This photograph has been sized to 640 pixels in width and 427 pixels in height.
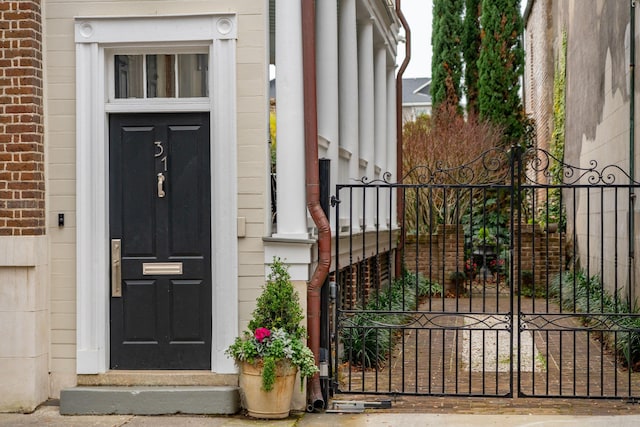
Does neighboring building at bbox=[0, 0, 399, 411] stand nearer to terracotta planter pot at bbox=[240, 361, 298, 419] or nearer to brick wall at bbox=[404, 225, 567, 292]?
terracotta planter pot at bbox=[240, 361, 298, 419]

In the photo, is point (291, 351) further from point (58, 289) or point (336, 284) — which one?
point (58, 289)

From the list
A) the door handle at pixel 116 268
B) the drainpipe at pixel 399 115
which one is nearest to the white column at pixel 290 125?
the door handle at pixel 116 268

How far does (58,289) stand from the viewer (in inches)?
Result: 340

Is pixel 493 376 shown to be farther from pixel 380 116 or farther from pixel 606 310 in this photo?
pixel 380 116

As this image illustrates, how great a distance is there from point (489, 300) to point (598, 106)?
13.1 feet

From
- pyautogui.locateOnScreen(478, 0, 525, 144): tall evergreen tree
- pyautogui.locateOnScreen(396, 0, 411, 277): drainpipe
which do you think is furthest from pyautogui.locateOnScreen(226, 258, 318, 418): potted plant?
pyautogui.locateOnScreen(478, 0, 525, 144): tall evergreen tree

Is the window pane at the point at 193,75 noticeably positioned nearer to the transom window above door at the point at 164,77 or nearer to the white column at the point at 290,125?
the transom window above door at the point at 164,77

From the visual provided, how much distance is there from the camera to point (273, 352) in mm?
7902

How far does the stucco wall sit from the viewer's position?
8.43m

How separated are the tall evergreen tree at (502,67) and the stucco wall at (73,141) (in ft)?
61.4

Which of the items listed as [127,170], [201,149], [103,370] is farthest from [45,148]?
[103,370]

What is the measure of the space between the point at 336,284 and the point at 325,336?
0.49 m

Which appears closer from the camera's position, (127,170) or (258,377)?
(258,377)

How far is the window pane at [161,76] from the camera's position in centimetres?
877
